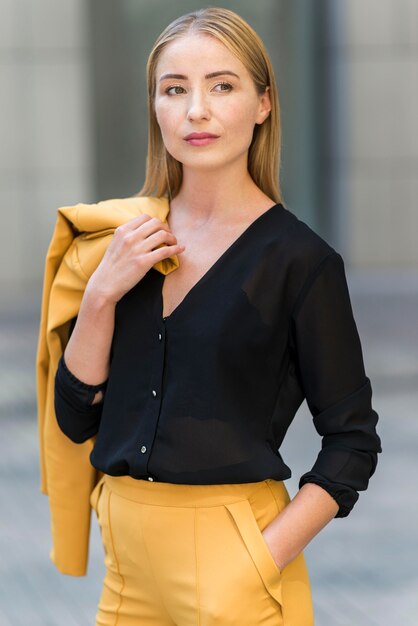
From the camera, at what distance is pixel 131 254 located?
2.23m

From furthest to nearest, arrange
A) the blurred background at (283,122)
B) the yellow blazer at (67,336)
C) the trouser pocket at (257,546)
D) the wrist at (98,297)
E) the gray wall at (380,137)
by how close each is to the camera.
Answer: the gray wall at (380,137), the blurred background at (283,122), the yellow blazer at (67,336), the wrist at (98,297), the trouser pocket at (257,546)

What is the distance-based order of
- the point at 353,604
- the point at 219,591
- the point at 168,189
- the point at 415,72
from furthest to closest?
the point at 415,72, the point at 353,604, the point at 168,189, the point at 219,591

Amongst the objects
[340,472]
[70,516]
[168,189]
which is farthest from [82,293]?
[340,472]

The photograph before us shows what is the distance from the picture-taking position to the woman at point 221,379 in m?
2.13

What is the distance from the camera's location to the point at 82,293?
246 cm

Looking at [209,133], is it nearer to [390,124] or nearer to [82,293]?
[82,293]

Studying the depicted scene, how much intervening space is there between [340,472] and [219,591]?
0.31 meters

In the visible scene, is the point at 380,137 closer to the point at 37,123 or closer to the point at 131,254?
the point at 37,123

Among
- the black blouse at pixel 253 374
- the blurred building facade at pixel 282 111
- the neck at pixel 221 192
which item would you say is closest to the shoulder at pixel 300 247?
the black blouse at pixel 253 374

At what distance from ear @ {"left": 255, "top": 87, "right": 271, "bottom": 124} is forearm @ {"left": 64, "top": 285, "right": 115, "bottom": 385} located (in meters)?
0.45

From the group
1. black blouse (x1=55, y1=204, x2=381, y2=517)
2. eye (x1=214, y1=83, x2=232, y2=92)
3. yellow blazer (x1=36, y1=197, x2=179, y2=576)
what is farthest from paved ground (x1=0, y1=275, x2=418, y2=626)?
eye (x1=214, y1=83, x2=232, y2=92)

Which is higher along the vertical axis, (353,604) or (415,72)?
(415,72)

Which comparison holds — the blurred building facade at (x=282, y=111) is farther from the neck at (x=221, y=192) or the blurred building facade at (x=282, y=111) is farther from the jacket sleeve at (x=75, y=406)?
the neck at (x=221, y=192)

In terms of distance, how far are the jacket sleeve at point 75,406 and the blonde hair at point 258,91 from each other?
426 millimetres
